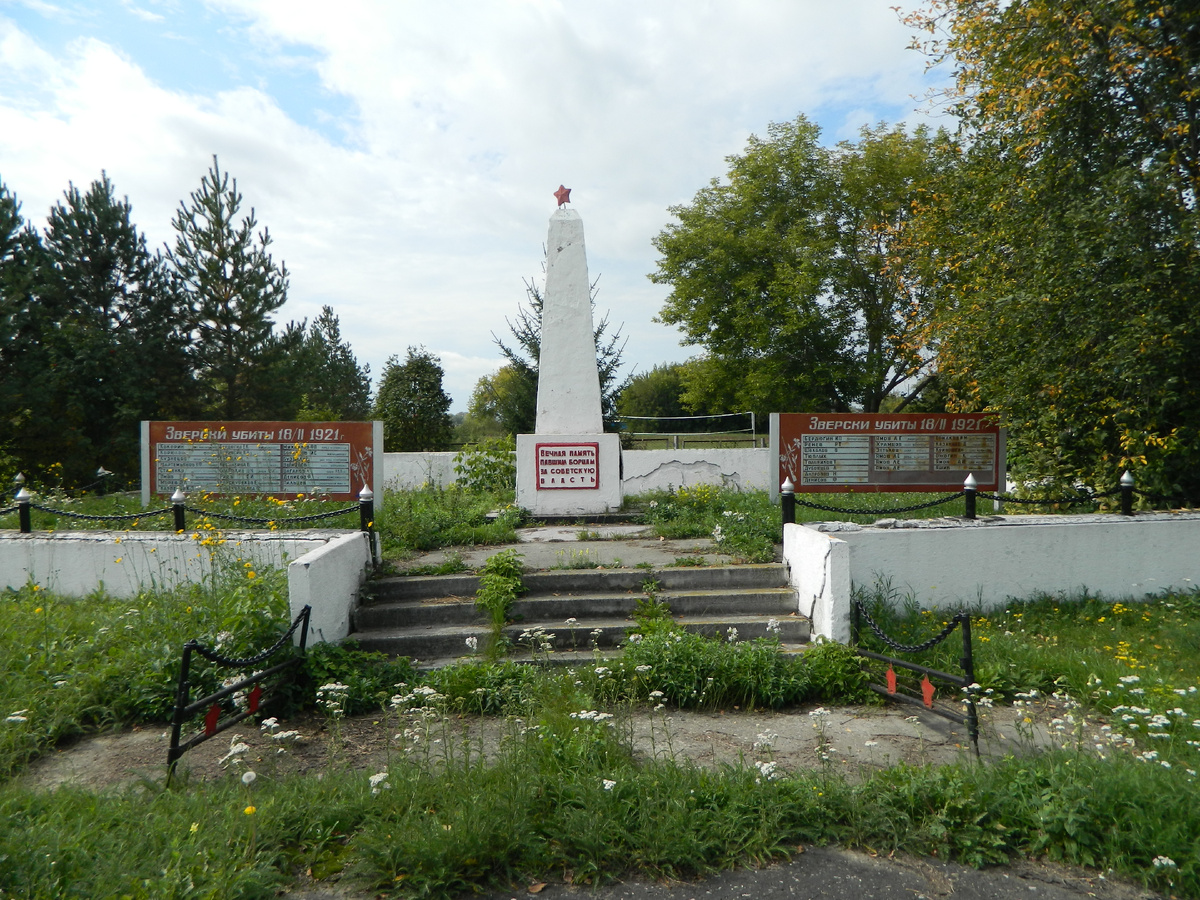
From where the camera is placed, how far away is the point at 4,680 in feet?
16.0

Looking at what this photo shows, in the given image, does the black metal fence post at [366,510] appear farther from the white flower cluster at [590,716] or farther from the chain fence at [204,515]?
the white flower cluster at [590,716]

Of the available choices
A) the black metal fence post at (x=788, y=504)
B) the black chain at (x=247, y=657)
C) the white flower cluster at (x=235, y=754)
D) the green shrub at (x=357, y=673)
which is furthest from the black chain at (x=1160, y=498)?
the white flower cluster at (x=235, y=754)

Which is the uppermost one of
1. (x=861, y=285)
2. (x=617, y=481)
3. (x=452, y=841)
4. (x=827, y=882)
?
(x=861, y=285)

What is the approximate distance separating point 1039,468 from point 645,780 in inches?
Answer: 318

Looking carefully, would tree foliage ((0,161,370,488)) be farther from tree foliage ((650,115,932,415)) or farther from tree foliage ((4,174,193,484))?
tree foliage ((650,115,932,415))

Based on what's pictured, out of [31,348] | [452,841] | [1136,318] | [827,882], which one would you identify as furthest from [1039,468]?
[31,348]

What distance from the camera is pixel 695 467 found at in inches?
670

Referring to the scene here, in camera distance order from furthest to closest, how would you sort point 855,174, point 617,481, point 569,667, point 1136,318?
1. point 855,174
2. point 617,481
3. point 1136,318
4. point 569,667

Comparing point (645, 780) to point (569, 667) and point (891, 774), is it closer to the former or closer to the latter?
point (891, 774)

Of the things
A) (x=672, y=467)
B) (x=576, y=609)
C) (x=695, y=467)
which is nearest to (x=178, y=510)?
(x=576, y=609)

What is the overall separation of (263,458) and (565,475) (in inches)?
154

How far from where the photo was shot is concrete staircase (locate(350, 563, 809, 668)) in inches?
233

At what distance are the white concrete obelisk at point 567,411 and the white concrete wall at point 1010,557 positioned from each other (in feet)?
12.3

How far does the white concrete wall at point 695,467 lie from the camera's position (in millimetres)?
16875
